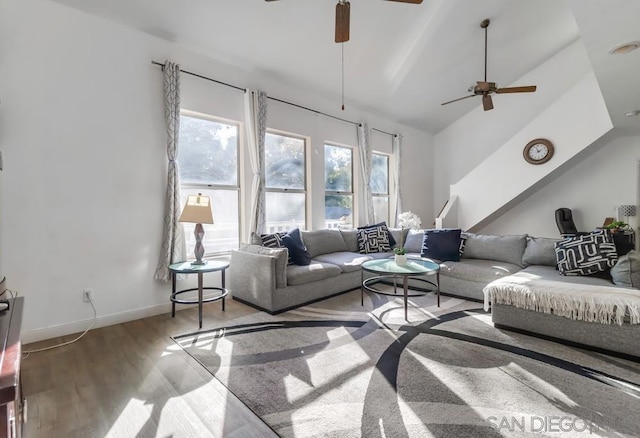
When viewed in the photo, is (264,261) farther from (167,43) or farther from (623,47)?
(623,47)

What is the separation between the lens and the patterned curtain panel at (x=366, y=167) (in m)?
5.77

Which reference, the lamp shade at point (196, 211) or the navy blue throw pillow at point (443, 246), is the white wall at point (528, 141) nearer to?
the navy blue throw pillow at point (443, 246)

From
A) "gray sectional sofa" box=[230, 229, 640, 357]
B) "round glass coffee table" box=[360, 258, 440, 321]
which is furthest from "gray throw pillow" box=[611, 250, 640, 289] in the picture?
"round glass coffee table" box=[360, 258, 440, 321]

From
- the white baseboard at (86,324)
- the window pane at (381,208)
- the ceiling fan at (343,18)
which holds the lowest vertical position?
the white baseboard at (86,324)

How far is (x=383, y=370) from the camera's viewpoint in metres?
2.17

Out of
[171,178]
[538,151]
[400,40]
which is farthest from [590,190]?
[171,178]

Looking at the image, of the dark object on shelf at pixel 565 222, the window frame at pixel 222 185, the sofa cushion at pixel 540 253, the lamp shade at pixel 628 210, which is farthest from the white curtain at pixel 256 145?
the lamp shade at pixel 628 210

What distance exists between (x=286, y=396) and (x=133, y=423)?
822 mm

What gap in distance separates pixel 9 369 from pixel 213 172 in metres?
3.29

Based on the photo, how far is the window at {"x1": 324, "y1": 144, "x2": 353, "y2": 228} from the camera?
5.50 m

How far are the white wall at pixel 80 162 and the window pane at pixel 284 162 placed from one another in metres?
1.22

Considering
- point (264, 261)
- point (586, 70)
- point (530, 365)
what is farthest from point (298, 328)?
point (586, 70)

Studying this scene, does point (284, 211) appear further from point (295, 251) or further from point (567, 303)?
point (567, 303)

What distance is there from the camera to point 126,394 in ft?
6.40
